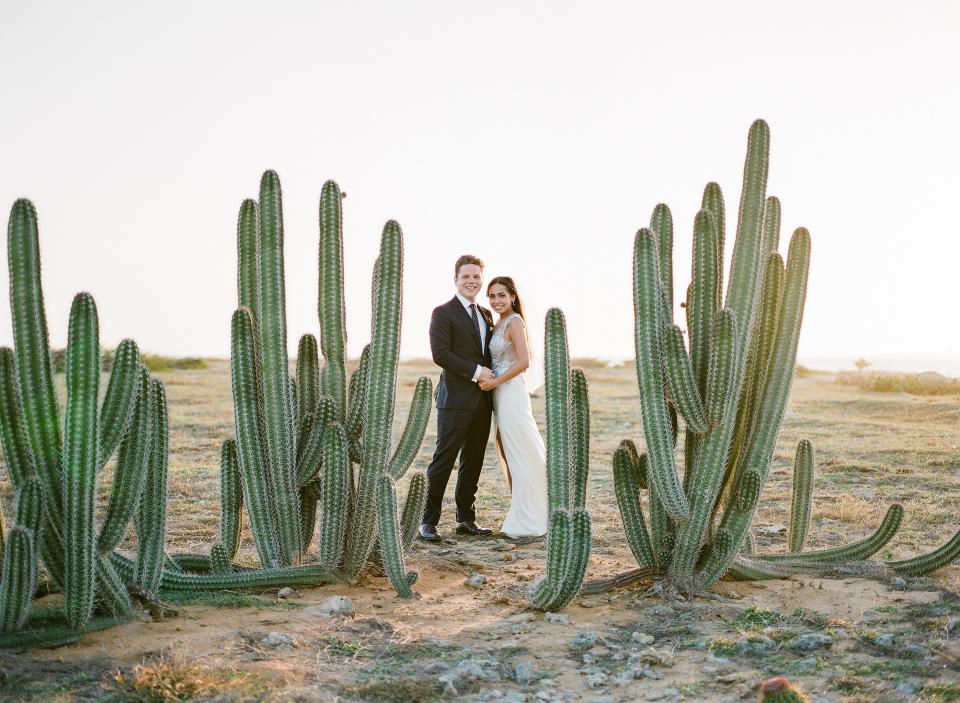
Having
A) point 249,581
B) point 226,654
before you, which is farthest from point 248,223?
point 226,654

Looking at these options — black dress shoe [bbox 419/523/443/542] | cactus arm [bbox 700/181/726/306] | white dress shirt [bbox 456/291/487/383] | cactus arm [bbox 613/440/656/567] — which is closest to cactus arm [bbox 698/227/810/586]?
cactus arm [bbox 613/440/656/567]

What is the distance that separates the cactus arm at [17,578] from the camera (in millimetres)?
5012

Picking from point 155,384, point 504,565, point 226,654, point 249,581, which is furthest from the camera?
point 504,565

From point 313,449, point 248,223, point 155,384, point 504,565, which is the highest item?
point 248,223

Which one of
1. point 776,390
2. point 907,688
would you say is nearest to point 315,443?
point 776,390

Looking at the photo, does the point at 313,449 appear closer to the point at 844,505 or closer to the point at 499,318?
the point at 499,318

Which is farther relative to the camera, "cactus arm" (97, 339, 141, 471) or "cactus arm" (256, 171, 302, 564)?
"cactus arm" (256, 171, 302, 564)

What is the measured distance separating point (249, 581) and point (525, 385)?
3.41 m

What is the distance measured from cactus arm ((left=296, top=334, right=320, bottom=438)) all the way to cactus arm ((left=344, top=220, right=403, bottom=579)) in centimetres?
52

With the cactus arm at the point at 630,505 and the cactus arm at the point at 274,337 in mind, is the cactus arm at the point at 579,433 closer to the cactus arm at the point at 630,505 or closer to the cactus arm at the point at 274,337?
the cactus arm at the point at 630,505

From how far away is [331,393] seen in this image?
6.77 meters

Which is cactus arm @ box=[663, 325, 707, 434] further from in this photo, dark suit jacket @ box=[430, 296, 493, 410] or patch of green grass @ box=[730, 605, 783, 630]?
dark suit jacket @ box=[430, 296, 493, 410]

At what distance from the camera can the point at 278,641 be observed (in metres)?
5.29

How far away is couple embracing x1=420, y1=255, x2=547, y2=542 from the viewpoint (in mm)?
8391
